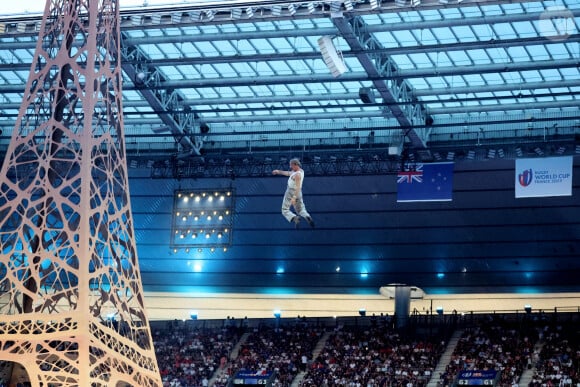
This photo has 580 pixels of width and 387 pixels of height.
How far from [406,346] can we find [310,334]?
5.02 m

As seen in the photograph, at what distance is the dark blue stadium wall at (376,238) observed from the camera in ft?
140

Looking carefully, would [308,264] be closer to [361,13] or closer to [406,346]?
[406,346]

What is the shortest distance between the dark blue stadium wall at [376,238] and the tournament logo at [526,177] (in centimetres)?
453

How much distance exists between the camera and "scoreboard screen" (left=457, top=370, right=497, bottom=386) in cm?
3941

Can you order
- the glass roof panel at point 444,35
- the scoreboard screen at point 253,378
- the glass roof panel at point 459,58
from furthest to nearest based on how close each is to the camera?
the scoreboard screen at point 253,378, the glass roof panel at point 459,58, the glass roof panel at point 444,35

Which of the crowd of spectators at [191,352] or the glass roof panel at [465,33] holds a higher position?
the glass roof panel at [465,33]

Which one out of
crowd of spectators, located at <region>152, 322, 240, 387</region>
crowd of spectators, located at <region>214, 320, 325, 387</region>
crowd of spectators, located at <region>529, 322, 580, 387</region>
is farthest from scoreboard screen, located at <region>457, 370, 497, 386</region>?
crowd of spectators, located at <region>152, 322, 240, 387</region>

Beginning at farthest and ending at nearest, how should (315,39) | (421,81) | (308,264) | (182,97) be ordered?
(308,264), (182,97), (421,81), (315,39)

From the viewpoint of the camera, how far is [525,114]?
39.0 meters

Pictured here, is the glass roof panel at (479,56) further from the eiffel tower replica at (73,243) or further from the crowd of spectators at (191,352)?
the eiffel tower replica at (73,243)

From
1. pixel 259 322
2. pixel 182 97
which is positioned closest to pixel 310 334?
pixel 259 322

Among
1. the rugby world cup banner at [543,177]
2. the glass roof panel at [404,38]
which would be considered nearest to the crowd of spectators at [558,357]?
the rugby world cup banner at [543,177]

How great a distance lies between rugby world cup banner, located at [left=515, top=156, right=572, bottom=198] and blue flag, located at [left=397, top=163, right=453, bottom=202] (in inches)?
109

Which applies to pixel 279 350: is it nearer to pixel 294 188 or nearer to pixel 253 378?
pixel 253 378
